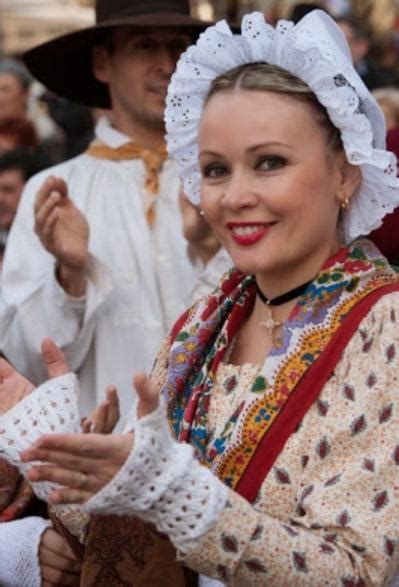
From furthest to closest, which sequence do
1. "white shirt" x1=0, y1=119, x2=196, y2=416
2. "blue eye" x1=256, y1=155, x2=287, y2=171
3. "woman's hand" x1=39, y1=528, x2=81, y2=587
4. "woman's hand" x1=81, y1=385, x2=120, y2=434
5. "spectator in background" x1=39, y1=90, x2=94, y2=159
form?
"spectator in background" x1=39, y1=90, x2=94, y2=159 → "white shirt" x1=0, y1=119, x2=196, y2=416 → "woman's hand" x1=39, y1=528, x2=81, y2=587 → "blue eye" x1=256, y1=155, x2=287, y2=171 → "woman's hand" x1=81, y1=385, x2=120, y2=434

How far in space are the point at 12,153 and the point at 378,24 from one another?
5928 millimetres

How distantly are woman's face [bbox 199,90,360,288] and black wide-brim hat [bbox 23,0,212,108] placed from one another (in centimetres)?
176

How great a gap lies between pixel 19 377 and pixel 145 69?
1.91m

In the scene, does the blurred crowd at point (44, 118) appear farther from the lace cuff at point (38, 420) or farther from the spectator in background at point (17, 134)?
the lace cuff at point (38, 420)

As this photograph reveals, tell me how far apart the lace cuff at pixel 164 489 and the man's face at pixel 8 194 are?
4.17 m

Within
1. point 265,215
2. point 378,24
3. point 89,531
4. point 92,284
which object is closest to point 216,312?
point 265,215

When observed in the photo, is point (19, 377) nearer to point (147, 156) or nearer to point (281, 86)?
point (281, 86)

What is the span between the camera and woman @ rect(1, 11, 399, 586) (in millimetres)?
2396

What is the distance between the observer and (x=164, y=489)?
2367 mm

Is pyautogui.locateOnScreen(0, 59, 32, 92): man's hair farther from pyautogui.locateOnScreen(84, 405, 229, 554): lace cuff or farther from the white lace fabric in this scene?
pyautogui.locateOnScreen(84, 405, 229, 554): lace cuff

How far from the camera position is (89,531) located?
2.80 meters

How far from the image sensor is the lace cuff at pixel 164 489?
235 cm

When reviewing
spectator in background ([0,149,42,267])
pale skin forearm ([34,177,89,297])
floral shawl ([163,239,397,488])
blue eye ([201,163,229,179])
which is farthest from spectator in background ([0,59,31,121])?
blue eye ([201,163,229,179])

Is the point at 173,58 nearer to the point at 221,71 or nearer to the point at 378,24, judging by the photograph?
the point at 221,71
